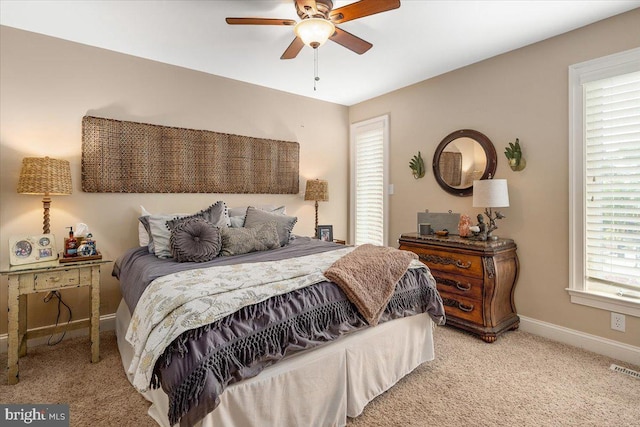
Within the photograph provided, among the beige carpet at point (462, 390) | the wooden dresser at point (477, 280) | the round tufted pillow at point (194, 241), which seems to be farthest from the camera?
the wooden dresser at point (477, 280)

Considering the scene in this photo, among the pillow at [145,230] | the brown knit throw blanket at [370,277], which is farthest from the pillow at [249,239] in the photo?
the brown knit throw blanket at [370,277]

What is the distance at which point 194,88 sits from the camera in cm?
337

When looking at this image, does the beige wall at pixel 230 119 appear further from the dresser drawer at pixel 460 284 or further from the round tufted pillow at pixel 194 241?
the round tufted pillow at pixel 194 241

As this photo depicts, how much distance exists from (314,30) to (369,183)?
106 inches

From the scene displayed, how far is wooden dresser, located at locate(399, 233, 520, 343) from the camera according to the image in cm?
265

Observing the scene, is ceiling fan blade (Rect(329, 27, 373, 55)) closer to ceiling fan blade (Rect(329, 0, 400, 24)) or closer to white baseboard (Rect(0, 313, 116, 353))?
ceiling fan blade (Rect(329, 0, 400, 24))

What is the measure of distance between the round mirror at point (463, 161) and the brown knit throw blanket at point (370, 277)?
156cm

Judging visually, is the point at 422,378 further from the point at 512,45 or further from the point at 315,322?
the point at 512,45

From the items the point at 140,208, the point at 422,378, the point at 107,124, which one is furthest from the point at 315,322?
the point at 107,124

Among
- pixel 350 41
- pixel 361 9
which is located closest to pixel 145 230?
pixel 350 41

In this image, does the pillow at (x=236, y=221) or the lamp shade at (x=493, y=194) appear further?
the pillow at (x=236, y=221)

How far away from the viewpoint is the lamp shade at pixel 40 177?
7.69ft

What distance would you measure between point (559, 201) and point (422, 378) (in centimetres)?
189

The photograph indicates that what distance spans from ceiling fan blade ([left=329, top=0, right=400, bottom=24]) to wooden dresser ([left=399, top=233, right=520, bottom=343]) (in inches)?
76.6
